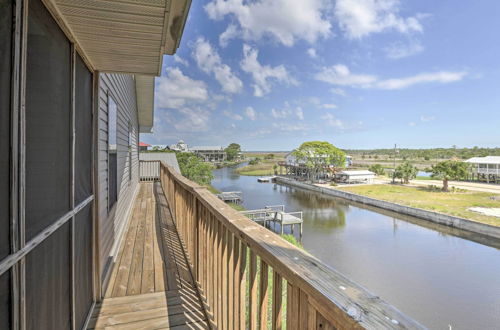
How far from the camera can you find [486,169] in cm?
3136

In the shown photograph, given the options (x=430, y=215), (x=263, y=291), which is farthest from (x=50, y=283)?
(x=430, y=215)

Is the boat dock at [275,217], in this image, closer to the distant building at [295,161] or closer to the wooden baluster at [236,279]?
the wooden baluster at [236,279]

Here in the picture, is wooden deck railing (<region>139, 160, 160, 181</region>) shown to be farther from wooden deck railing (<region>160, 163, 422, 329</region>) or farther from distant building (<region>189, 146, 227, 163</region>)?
distant building (<region>189, 146, 227, 163</region>)

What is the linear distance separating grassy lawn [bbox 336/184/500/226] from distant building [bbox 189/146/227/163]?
48365 millimetres

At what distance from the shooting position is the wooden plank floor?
1.96 metres

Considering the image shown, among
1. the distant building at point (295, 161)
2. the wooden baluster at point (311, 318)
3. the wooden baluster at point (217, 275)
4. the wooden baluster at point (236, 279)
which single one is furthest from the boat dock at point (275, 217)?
the distant building at point (295, 161)

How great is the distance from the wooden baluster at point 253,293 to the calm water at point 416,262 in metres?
6.52

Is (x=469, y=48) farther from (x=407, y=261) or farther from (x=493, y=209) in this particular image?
(x=407, y=261)

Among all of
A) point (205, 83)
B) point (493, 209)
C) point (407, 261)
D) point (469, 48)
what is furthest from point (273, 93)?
point (407, 261)

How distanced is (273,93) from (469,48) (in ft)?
142

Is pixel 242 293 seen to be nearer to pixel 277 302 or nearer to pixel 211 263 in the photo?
pixel 277 302

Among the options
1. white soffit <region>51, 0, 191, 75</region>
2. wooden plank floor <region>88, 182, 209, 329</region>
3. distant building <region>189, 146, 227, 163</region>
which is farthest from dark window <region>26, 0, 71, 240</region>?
distant building <region>189, 146, 227, 163</region>

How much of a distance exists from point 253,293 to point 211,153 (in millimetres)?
72598

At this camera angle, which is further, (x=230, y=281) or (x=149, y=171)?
(x=149, y=171)
